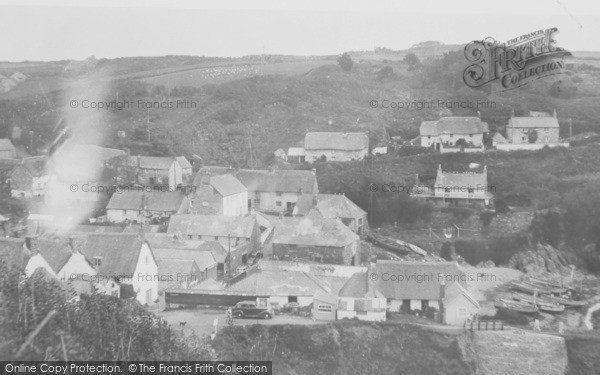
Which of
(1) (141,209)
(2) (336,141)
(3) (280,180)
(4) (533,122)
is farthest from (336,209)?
(4) (533,122)

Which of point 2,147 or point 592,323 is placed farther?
point 2,147

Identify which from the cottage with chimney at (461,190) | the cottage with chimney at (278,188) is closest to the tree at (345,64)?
the cottage with chimney at (278,188)

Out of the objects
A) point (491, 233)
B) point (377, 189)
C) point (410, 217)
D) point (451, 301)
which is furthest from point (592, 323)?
point (377, 189)

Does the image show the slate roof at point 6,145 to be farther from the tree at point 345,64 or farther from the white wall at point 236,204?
the tree at point 345,64

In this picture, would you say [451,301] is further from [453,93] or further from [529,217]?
[453,93]

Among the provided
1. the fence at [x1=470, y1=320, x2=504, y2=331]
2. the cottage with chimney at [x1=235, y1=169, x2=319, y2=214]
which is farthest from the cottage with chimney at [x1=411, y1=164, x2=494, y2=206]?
the fence at [x1=470, y1=320, x2=504, y2=331]

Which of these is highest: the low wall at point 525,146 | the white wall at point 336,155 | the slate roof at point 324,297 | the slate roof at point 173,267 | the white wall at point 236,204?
the low wall at point 525,146
